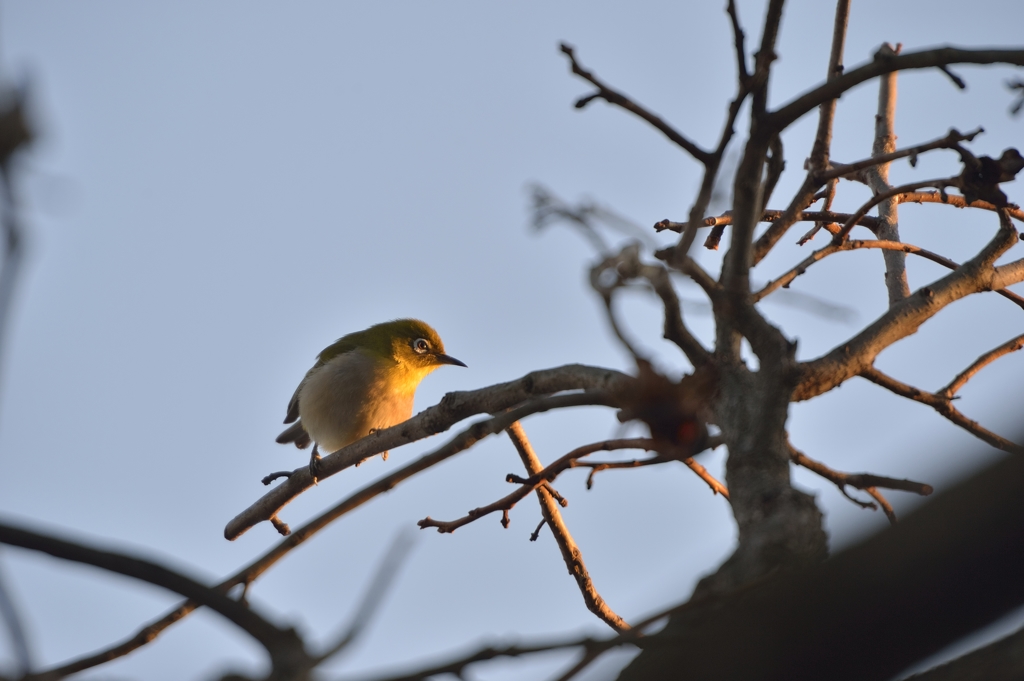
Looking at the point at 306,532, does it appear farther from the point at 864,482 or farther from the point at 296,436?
→ the point at 296,436

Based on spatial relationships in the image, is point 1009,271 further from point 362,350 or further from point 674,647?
point 362,350

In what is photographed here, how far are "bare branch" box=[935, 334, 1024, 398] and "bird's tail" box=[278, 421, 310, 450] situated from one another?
247 inches

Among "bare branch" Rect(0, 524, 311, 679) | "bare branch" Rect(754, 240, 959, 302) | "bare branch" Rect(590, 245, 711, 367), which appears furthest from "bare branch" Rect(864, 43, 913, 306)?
"bare branch" Rect(0, 524, 311, 679)

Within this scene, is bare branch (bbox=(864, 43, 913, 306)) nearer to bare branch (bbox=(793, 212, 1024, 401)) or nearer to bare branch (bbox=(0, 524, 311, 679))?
bare branch (bbox=(793, 212, 1024, 401))

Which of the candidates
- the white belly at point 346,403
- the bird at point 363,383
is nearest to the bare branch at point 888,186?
the white belly at point 346,403

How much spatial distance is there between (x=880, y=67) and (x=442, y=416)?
194 cm

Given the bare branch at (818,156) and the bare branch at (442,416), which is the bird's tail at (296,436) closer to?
the bare branch at (442,416)

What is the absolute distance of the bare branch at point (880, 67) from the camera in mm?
2117

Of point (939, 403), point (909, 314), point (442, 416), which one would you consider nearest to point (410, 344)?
point (442, 416)

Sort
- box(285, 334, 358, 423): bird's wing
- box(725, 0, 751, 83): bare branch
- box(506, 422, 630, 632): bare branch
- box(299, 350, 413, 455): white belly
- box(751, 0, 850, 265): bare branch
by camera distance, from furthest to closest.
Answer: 1. box(285, 334, 358, 423): bird's wing
2. box(299, 350, 413, 455): white belly
3. box(506, 422, 630, 632): bare branch
4. box(751, 0, 850, 265): bare branch
5. box(725, 0, 751, 83): bare branch

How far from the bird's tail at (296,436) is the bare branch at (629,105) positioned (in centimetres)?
Answer: 651

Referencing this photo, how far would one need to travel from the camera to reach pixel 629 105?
7.48 feet

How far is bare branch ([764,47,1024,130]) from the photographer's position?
6.95 ft

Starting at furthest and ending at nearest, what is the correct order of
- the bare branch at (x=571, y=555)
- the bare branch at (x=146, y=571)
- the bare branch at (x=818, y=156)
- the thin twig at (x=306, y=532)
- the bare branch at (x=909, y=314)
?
the bare branch at (x=571, y=555)
the bare branch at (x=818, y=156)
the bare branch at (x=909, y=314)
the thin twig at (x=306, y=532)
the bare branch at (x=146, y=571)
